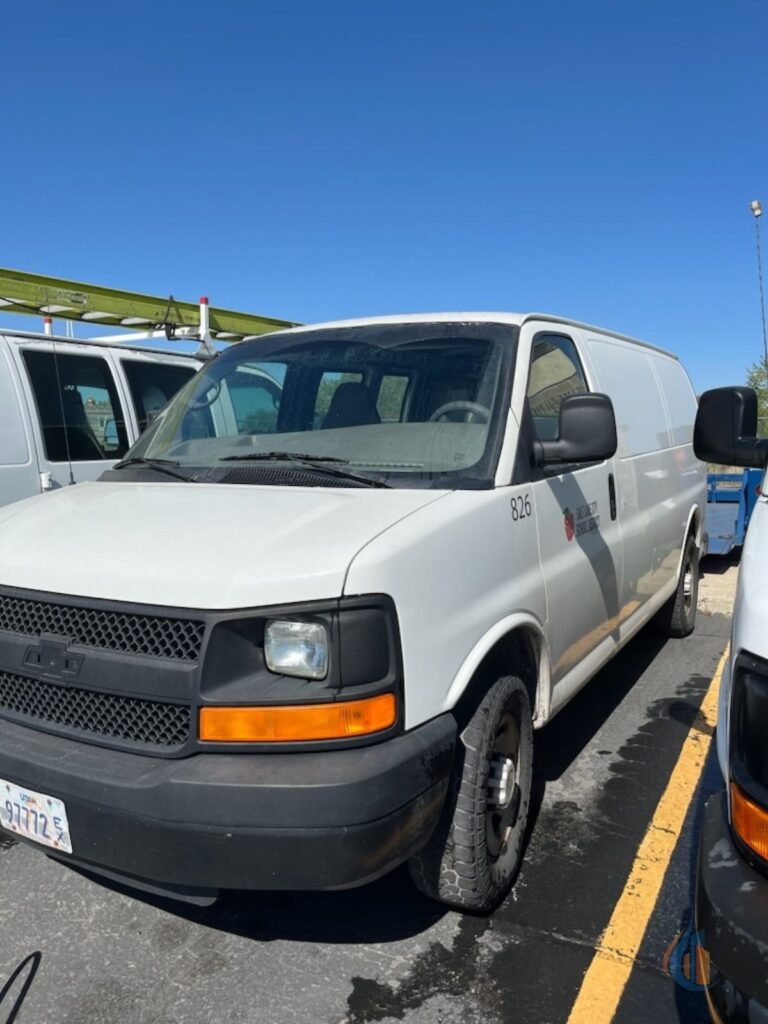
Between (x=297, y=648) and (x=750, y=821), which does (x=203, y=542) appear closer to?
(x=297, y=648)

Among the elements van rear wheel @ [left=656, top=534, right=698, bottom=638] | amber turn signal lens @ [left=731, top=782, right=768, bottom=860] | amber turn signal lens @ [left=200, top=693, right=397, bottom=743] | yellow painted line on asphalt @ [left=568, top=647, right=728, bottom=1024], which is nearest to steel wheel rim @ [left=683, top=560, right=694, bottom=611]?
van rear wheel @ [left=656, top=534, right=698, bottom=638]

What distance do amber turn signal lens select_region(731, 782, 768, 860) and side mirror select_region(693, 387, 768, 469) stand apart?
1428mm

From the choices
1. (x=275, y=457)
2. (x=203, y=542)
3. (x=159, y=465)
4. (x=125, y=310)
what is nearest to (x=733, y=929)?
(x=203, y=542)

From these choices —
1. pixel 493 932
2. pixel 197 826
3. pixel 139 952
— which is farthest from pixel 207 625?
pixel 493 932

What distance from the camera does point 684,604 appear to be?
613 cm

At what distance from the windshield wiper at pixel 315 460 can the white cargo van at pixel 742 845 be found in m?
1.35

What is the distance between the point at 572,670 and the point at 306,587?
1.84m

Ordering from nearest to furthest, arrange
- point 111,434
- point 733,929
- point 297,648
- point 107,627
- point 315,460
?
point 733,929 → point 297,648 → point 107,627 → point 315,460 → point 111,434

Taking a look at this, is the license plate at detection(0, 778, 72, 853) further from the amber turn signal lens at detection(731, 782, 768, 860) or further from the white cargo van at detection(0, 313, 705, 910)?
the amber turn signal lens at detection(731, 782, 768, 860)

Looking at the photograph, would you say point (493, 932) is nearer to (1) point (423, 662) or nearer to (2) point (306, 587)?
(1) point (423, 662)

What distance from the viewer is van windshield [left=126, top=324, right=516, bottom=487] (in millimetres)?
3080

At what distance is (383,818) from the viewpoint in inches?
84.7

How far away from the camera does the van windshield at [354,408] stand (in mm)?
3080

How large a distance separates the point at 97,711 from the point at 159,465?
51.8 inches
